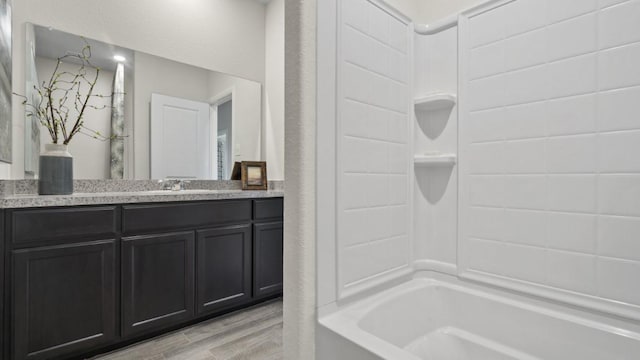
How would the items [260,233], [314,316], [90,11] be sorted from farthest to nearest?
[260,233], [90,11], [314,316]

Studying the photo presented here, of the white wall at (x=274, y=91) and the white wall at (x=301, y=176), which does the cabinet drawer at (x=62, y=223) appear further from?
the white wall at (x=274, y=91)

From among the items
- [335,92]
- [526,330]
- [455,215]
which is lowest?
[526,330]

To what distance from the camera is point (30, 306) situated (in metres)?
1.49

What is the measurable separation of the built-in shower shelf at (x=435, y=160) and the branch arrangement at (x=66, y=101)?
6.90 ft

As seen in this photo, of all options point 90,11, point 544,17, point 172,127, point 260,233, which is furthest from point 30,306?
point 544,17

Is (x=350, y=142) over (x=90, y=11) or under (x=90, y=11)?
under

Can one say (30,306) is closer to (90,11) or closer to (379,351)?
(379,351)

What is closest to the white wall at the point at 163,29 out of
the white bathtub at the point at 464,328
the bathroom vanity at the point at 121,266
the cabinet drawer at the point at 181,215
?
the bathroom vanity at the point at 121,266

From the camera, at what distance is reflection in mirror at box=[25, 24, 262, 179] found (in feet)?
6.57

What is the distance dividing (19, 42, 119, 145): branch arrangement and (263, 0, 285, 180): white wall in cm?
139

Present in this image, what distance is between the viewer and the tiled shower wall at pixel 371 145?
1.27 meters

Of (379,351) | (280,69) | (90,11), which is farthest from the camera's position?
(280,69)

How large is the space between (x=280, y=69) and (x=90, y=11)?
4.96 feet

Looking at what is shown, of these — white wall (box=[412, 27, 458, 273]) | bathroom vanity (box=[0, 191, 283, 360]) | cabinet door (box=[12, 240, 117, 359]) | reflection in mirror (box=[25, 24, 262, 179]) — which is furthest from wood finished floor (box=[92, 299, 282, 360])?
reflection in mirror (box=[25, 24, 262, 179])
